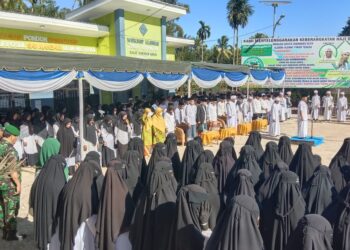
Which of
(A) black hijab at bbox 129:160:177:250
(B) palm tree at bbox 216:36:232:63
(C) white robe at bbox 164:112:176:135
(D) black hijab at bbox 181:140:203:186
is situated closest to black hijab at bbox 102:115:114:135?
(C) white robe at bbox 164:112:176:135

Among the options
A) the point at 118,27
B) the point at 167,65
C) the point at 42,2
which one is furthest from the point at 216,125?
the point at 42,2

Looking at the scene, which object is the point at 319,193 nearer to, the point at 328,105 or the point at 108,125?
the point at 108,125

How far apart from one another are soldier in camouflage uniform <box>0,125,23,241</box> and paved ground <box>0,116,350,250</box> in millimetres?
155

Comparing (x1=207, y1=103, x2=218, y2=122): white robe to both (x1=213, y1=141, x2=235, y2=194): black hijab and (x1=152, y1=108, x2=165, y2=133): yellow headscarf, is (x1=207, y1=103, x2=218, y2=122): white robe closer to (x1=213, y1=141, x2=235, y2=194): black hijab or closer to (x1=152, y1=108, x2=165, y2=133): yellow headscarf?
(x1=152, y1=108, x2=165, y2=133): yellow headscarf

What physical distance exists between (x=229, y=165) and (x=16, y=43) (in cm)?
981

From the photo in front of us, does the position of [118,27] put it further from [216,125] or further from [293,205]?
[293,205]

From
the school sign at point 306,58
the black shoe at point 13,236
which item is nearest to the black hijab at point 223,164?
the black shoe at point 13,236

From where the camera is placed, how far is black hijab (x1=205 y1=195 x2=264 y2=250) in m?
2.19

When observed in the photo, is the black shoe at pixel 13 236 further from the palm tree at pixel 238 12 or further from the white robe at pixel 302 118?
the palm tree at pixel 238 12

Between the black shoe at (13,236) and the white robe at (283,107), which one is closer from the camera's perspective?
the black shoe at (13,236)

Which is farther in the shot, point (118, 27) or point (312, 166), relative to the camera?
point (118, 27)

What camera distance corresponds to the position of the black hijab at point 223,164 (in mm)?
4657

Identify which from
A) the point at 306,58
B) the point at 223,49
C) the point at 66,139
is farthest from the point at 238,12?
the point at 66,139

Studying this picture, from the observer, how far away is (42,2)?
24078 millimetres
